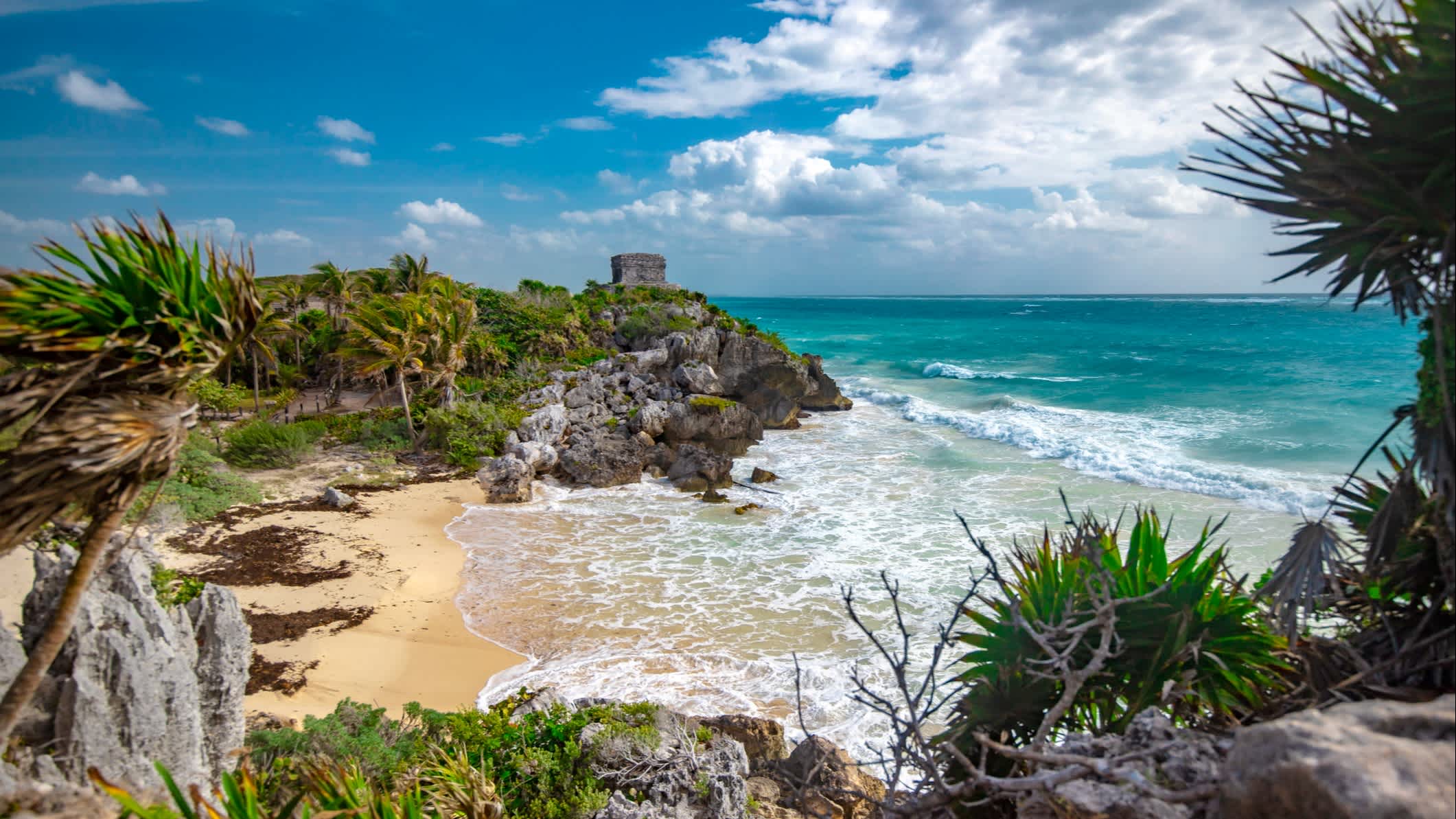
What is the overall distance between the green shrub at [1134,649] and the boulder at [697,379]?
2203 centimetres

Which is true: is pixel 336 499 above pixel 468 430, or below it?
below

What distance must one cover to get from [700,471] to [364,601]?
916 centimetres

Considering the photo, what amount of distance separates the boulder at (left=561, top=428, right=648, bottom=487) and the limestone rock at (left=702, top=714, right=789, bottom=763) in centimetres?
1168

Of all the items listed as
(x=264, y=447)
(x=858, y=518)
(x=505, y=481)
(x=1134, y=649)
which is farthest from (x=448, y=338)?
(x=1134, y=649)

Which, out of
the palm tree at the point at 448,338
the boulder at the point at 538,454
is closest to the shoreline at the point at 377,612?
the boulder at the point at 538,454

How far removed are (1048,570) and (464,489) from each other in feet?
51.7

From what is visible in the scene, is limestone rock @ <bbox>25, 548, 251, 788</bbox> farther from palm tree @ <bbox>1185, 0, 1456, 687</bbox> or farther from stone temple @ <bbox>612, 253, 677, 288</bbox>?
stone temple @ <bbox>612, 253, 677, 288</bbox>

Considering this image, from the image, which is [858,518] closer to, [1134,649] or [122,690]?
[1134,649]

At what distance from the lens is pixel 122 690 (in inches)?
177

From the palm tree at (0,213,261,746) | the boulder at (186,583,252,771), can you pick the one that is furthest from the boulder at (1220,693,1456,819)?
the boulder at (186,583,252,771)

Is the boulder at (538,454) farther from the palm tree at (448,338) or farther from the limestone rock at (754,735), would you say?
the limestone rock at (754,735)

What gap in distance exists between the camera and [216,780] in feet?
17.1

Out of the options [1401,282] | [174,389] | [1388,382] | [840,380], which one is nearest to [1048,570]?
[1401,282]

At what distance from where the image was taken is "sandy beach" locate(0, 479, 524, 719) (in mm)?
8430
